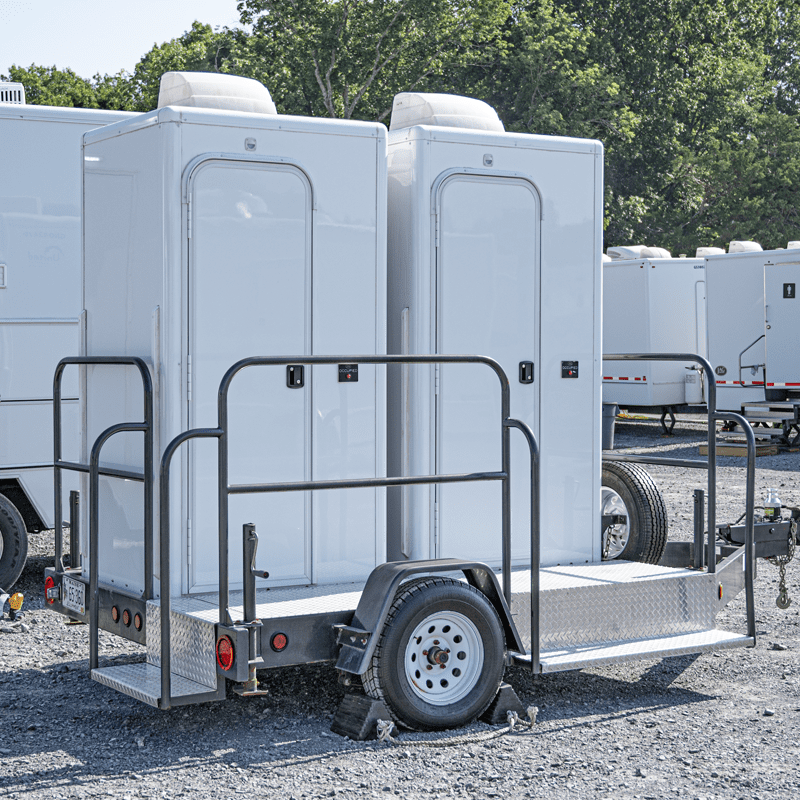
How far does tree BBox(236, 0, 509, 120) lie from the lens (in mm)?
26078

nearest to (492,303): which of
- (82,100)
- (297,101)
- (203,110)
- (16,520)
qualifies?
(203,110)

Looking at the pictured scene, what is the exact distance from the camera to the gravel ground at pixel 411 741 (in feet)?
15.3

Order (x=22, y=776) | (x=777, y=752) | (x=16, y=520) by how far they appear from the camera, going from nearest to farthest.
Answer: (x=22, y=776)
(x=777, y=752)
(x=16, y=520)

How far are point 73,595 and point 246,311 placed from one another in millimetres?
1633

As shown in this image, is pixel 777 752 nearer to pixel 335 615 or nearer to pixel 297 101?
pixel 335 615

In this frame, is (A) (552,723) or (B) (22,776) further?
(A) (552,723)

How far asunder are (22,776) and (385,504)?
6.78 ft

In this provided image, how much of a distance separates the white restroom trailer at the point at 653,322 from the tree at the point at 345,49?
842 cm

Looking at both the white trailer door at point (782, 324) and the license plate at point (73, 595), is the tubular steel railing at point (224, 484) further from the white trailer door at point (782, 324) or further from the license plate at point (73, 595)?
the white trailer door at point (782, 324)

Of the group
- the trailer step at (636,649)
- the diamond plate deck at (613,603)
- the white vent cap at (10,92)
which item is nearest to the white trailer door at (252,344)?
the diamond plate deck at (613,603)

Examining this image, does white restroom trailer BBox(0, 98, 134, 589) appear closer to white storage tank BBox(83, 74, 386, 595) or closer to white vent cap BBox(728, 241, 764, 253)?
white storage tank BBox(83, 74, 386, 595)

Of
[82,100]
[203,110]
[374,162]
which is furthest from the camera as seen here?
[82,100]

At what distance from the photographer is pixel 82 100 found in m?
36.3

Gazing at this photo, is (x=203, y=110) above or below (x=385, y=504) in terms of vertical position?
above
